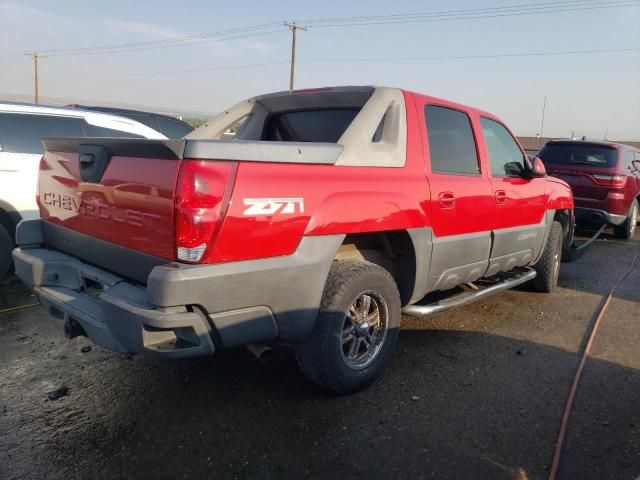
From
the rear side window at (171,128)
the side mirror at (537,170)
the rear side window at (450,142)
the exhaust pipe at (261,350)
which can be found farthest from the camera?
the rear side window at (171,128)

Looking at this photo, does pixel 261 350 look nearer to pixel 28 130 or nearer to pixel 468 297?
pixel 468 297

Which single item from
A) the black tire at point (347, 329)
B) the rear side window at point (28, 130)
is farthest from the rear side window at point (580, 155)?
the rear side window at point (28, 130)

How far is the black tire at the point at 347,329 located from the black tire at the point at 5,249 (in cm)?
392

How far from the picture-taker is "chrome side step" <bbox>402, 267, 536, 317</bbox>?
142 inches

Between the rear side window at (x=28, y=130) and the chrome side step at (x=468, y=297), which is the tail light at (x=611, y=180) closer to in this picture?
the chrome side step at (x=468, y=297)

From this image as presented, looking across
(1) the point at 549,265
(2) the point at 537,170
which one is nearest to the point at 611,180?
(1) the point at 549,265

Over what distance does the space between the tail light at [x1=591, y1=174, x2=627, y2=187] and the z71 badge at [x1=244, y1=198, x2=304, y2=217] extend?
7692 mm

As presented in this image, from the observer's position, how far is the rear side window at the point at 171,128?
9.38 meters

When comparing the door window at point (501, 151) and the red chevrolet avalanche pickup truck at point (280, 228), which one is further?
the door window at point (501, 151)

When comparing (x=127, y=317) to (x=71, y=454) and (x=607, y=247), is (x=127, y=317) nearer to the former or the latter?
(x=71, y=454)

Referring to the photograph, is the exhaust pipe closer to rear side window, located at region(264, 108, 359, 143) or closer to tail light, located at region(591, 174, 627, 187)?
rear side window, located at region(264, 108, 359, 143)

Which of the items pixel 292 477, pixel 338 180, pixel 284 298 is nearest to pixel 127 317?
pixel 284 298

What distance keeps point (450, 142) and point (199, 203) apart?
2.31m

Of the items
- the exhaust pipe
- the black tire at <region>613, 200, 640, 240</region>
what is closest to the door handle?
the exhaust pipe
